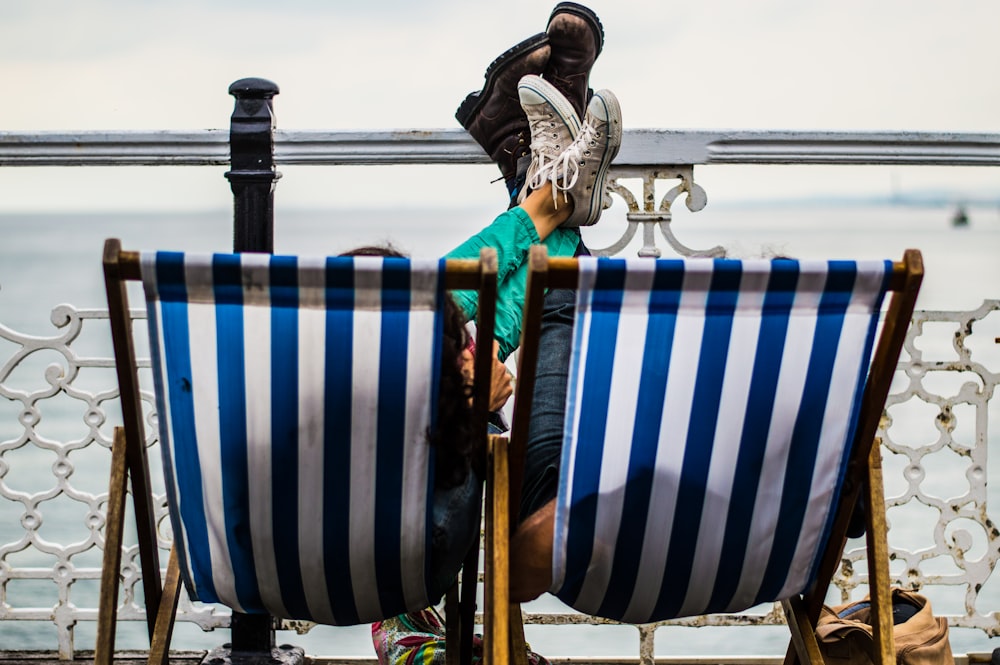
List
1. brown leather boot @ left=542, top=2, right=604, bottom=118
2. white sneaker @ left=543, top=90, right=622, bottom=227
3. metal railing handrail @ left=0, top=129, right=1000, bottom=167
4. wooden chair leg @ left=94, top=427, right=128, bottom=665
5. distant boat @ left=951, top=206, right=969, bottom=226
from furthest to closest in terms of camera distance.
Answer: distant boat @ left=951, top=206, right=969, bottom=226, metal railing handrail @ left=0, top=129, right=1000, bottom=167, brown leather boot @ left=542, top=2, right=604, bottom=118, white sneaker @ left=543, top=90, right=622, bottom=227, wooden chair leg @ left=94, top=427, right=128, bottom=665

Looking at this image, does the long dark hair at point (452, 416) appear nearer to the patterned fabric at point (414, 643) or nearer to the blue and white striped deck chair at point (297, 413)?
the blue and white striped deck chair at point (297, 413)

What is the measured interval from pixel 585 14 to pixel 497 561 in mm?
1550

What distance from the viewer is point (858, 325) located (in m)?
1.63

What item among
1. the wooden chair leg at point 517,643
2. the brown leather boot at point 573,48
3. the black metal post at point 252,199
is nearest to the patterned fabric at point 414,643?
the wooden chair leg at point 517,643

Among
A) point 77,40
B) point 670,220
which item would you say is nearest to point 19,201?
point 77,40

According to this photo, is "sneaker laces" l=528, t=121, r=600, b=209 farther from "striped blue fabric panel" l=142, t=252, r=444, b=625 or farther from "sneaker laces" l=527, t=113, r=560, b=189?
"striped blue fabric panel" l=142, t=252, r=444, b=625

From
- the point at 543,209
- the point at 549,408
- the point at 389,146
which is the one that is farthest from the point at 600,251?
the point at 549,408

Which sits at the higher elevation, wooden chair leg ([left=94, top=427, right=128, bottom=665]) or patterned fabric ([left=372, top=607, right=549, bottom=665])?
wooden chair leg ([left=94, top=427, right=128, bottom=665])

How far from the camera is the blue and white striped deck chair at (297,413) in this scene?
154cm

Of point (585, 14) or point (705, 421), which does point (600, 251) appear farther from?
point (705, 421)

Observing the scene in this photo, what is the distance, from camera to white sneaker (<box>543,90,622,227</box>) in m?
2.50

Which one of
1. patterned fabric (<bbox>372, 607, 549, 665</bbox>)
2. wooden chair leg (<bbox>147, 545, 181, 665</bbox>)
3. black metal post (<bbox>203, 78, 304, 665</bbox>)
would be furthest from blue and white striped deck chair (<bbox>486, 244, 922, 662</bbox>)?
black metal post (<bbox>203, 78, 304, 665</bbox>)

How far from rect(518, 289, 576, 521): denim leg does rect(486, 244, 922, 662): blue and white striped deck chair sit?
0.11 metres

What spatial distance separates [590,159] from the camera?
2.56 m
